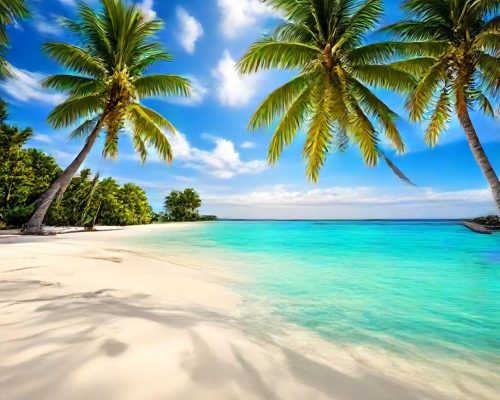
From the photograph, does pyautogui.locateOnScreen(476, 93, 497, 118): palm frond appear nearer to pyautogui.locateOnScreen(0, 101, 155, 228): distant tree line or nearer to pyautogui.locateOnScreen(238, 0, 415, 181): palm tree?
pyautogui.locateOnScreen(238, 0, 415, 181): palm tree

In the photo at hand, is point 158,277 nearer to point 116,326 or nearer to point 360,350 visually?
point 116,326

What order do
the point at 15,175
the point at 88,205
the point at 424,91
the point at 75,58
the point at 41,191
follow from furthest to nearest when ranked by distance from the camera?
the point at 88,205
the point at 41,191
the point at 15,175
the point at 75,58
the point at 424,91

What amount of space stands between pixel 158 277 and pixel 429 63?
1111cm

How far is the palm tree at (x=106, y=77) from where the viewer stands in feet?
36.8

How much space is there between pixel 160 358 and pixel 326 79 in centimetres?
971

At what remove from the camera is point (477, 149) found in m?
8.37

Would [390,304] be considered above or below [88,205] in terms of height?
below

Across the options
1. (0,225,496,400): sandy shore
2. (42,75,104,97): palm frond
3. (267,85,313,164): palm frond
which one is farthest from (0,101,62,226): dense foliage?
(0,225,496,400): sandy shore

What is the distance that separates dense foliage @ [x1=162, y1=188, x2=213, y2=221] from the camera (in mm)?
62531

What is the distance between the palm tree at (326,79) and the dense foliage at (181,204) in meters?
55.6

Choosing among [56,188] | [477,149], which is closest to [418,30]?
[477,149]

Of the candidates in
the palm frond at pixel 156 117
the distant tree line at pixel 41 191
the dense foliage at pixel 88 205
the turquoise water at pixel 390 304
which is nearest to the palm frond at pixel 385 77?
the turquoise water at pixel 390 304

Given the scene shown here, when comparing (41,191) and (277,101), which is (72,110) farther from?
(41,191)

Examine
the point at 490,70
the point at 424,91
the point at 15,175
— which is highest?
the point at 490,70
